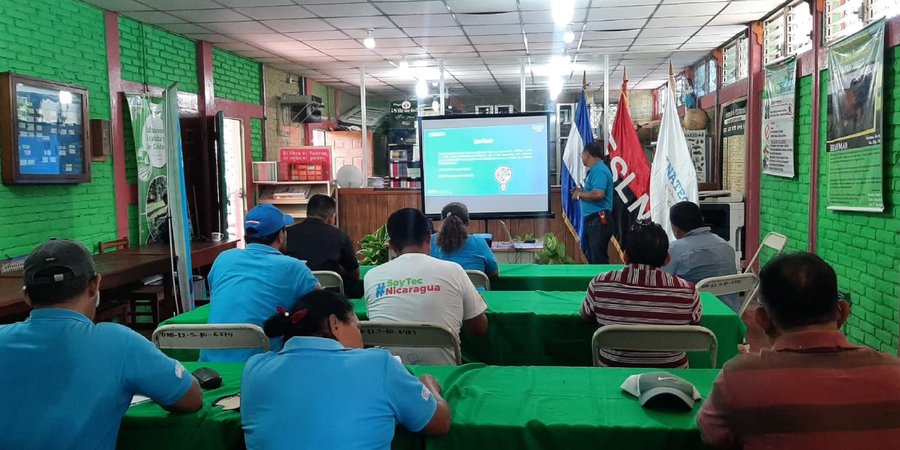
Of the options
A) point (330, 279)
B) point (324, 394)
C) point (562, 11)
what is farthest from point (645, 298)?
point (562, 11)

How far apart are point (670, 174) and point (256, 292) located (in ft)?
14.9

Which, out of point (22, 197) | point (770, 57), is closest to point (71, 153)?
point (22, 197)

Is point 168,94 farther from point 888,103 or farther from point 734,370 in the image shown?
point 888,103

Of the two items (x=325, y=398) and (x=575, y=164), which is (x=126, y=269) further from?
(x=575, y=164)

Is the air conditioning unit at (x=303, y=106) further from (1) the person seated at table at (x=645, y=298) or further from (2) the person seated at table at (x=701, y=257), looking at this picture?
(1) the person seated at table at (x=645, y=298)

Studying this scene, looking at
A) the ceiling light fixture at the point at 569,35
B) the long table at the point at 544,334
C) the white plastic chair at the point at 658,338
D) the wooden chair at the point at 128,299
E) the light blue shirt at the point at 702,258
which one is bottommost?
the wooden chair at the point at 128,299

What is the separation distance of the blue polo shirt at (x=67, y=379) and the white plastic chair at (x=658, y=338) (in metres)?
1.45

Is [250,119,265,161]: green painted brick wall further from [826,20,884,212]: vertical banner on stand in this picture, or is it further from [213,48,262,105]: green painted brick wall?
[826,20,884,212]: vertical banner on stand

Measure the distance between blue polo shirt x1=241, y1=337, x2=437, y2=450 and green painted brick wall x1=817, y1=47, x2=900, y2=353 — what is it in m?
3.96

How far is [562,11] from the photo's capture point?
6309 mm

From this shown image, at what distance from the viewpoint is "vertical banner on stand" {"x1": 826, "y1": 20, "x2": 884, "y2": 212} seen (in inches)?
170

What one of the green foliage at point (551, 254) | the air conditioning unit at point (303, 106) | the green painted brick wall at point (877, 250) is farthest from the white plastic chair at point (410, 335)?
the air conditioning unit at point (303, 106)

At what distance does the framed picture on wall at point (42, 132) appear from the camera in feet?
15.2

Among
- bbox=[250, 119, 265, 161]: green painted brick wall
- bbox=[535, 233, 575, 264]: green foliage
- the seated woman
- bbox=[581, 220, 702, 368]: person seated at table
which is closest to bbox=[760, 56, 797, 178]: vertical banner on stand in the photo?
bbox=[535, 233, 575, 264]: green foliage
